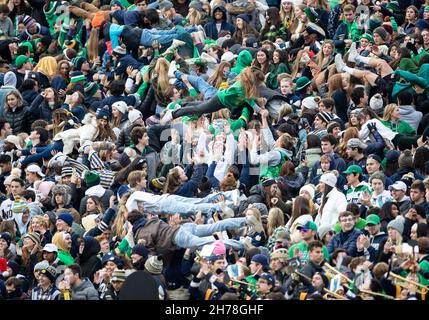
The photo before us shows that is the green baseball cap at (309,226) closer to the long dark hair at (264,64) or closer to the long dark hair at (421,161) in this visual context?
the long dark hair at (421,161)

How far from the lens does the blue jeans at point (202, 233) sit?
80.1ft

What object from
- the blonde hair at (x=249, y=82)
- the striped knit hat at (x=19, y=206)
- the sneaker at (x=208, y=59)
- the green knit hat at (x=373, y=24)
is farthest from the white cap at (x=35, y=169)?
the green knit hat at (x=373, y=24)

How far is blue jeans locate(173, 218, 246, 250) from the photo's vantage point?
80.1ft

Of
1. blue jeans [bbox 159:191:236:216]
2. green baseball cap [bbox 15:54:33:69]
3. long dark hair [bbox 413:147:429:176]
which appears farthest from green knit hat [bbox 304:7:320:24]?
blue jeans [bbox 159:191:236:216]

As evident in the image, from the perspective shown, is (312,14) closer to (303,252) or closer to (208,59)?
(208,59)

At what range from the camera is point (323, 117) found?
1093 inches

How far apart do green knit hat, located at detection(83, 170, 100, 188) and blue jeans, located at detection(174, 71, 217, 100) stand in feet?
7.95

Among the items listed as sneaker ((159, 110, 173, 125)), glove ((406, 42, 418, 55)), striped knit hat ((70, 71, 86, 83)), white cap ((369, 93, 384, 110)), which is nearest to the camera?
white cap ((369, 93, 384, 110))

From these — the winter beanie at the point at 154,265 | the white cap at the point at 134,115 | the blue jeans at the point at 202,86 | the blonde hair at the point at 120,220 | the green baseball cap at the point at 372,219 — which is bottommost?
the white cap at the point at 134,115

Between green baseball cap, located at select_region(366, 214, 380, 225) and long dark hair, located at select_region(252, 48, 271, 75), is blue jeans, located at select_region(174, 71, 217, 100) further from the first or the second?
green baseball cap, located at select_region(366, 214, 380, 225)

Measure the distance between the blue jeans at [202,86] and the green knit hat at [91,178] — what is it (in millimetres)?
2424

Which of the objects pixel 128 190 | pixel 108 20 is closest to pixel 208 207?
pixel 128 190
